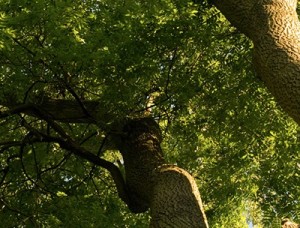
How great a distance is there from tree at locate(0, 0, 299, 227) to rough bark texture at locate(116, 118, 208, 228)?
21mm

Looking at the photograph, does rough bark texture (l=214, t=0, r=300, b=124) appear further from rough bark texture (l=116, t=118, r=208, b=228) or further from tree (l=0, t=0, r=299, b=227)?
rough bark texture (l=116, t=118, r=208, b=228)

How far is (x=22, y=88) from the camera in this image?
7836 millimetres

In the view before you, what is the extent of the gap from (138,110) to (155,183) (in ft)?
6.69

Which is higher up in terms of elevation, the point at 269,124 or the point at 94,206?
the point at 269,124

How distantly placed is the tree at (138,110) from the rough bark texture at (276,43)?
0.12m

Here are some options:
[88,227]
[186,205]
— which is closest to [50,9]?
[186,205]

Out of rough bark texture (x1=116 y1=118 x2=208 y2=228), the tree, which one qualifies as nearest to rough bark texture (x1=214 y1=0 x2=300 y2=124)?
the tree

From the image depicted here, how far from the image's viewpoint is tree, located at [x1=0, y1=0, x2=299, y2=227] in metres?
6.87

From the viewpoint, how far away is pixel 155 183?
7.29 metres

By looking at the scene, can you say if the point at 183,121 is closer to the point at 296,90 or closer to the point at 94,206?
the point at 94,206

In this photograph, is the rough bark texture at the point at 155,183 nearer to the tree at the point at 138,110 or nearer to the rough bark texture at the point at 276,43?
the tree at the point at 138,110

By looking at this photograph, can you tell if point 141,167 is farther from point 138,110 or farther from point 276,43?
point 276,43

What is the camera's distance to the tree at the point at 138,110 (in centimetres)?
687

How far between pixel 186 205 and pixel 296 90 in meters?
2.35
